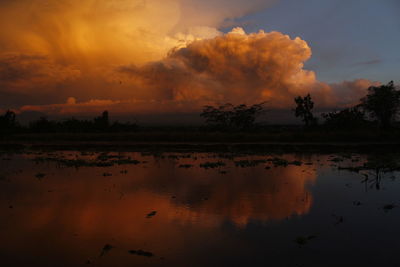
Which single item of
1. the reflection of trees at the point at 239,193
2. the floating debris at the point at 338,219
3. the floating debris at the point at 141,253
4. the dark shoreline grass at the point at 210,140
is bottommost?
the floating debris at the point at 338,219

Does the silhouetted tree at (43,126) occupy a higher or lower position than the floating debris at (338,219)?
higher

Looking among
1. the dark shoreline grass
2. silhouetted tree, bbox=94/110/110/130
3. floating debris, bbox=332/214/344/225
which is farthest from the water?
silhouetted tree, bbox=94/110/110/130

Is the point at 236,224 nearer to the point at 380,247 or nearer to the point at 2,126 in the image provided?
the point at 380,247

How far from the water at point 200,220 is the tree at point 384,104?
32.7 m

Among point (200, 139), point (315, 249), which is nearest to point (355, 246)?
point (315, 249)

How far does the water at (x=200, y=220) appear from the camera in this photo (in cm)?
597

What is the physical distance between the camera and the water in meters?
5.97

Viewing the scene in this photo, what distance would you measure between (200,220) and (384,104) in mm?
42841

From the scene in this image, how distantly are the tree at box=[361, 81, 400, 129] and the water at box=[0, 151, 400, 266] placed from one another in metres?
32.7

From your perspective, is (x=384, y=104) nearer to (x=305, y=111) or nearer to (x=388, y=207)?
(x=305, y=111)

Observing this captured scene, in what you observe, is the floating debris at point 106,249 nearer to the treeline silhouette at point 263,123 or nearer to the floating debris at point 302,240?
the floating debris at point 302,240

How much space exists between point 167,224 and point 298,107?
4447 cm

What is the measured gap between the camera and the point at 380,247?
6.37 meters

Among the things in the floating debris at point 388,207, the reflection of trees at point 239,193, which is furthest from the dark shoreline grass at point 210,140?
the floating debris at point 388,207
